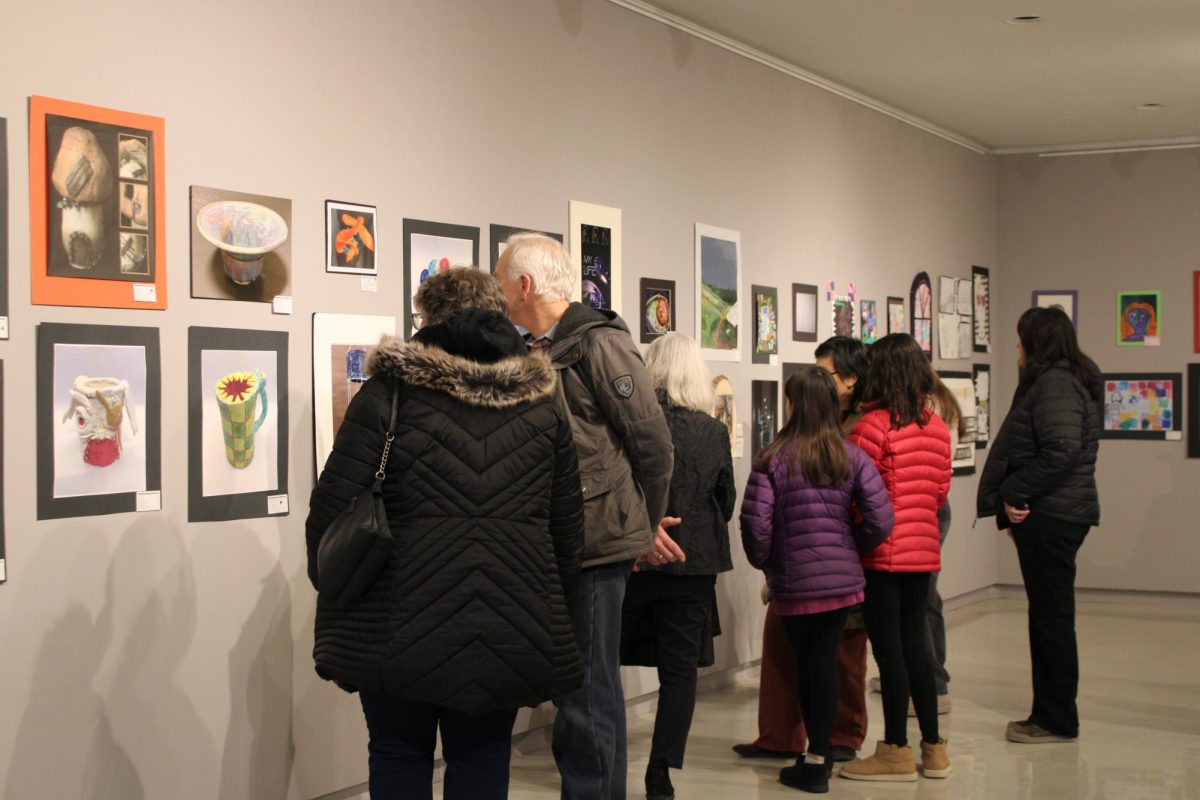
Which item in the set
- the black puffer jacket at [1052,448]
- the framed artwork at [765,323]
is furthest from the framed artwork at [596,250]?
the black puffer jacket at [1052,448]

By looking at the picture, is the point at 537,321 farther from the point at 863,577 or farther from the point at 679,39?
the point at 679,39

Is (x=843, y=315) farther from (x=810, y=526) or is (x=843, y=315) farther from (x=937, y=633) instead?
(x=810, y=526)

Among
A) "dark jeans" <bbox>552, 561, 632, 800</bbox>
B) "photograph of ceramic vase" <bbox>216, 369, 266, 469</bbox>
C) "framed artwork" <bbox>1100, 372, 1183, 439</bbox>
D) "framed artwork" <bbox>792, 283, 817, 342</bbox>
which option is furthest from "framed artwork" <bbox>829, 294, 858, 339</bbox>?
"dark jeans" <bbox>552, 561, 632, 800</bbox>

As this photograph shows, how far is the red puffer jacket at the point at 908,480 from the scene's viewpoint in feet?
15.4

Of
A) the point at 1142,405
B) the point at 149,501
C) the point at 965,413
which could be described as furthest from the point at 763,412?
the point at 1142,405

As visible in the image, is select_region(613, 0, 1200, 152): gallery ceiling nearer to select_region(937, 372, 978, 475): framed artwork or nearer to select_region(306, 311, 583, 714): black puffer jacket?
select_region(937, 372, 978, 475): framed artwork

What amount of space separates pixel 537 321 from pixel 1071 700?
127 inches

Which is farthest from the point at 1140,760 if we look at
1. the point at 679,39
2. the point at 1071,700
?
the point at 679,39

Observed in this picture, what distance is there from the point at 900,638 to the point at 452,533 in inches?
99.8

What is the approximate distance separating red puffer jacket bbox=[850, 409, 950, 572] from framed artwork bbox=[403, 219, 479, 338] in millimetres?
1589

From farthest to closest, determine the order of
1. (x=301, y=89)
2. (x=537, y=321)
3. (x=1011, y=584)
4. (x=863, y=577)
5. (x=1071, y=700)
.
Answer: (x=1011, y=584), (x=1071, y=700), (x=863, y=577), (x=301, y=89), (x=537, y=321)

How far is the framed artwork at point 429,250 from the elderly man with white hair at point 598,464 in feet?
3.64

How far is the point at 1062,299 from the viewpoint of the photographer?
9977 mm

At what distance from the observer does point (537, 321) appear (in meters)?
3.60
